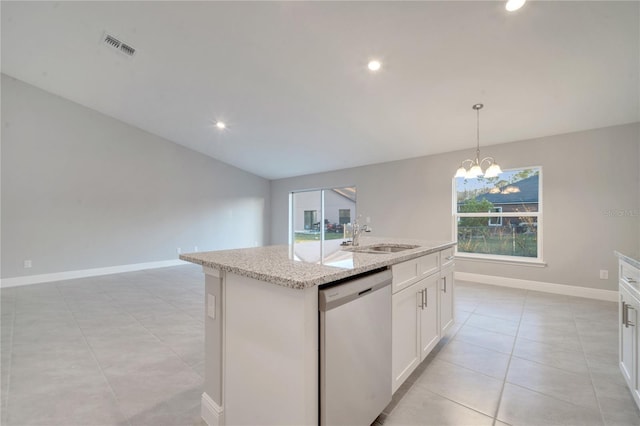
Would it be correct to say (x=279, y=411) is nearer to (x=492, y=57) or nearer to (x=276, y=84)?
(x=492, y=57)

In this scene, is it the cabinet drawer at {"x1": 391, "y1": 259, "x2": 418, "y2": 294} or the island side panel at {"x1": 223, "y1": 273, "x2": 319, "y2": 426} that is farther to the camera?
the cabinet drawer at {"x1": 391, "y1": 259, "x2": 418, "y2": 294}

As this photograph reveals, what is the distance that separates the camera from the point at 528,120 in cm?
366

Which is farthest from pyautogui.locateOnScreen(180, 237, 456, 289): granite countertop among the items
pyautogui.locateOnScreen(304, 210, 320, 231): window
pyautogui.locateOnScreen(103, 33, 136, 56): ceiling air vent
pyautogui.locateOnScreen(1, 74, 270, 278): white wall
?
pyautogui.locateOnScreen(304, 210, 320, 231): window

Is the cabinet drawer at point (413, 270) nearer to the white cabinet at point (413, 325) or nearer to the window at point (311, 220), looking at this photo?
the white cabinet at point (413, 325)

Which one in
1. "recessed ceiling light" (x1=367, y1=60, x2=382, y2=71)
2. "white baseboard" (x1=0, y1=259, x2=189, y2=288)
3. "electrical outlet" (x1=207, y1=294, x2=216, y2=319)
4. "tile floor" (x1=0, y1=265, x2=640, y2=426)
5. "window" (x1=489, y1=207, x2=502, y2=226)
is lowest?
"tile floor" (x1=0, y1=265, x2=640, y2=426)

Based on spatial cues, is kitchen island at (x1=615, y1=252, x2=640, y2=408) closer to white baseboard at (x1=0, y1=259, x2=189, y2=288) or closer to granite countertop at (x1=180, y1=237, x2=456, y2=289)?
granite countertop at (x1=180, y1=237, x2=456, y2=289)

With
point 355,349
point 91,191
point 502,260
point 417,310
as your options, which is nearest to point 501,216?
point 502,260

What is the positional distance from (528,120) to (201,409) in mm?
4697

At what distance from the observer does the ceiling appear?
2.32 metres

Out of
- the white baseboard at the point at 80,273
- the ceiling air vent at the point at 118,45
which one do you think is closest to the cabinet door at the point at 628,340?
the ceiling air vent at the point at 118,45

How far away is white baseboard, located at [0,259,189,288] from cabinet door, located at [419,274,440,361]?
567 cm

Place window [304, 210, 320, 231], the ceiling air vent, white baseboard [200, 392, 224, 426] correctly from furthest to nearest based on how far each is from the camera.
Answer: window [304, 210, 320, 231] < the ceiling air vent < white baseboard [200, 392, 224, 426]

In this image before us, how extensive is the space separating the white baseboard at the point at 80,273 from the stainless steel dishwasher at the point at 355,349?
225 inches

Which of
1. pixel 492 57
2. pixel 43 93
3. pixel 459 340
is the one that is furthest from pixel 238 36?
pixel 43 93
